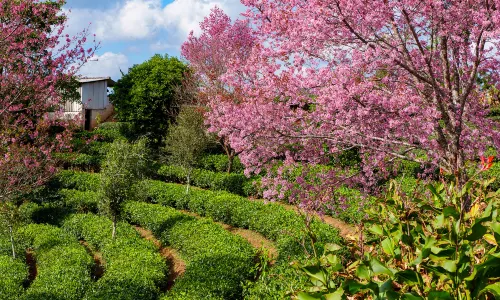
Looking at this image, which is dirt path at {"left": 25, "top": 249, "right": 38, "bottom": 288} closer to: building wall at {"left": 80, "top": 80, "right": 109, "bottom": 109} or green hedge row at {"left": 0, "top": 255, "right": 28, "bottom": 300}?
green hedge row at {"left": 0, "top": 255, "right": 28, "bottom": 300}

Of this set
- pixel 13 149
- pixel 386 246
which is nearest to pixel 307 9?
pixel 386 246

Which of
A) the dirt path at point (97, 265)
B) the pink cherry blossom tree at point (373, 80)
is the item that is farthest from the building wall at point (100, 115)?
the pink cherry blossom tree at point (373, 80)

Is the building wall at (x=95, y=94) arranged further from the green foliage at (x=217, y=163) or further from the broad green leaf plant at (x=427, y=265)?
the broad green leaf plant at (x=427, y=265)

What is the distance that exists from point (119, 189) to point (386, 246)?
13.4 m

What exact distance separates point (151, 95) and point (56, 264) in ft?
52.5

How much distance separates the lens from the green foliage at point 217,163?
21212mm

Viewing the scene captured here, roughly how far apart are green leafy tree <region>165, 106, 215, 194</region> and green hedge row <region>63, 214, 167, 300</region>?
13.1ft

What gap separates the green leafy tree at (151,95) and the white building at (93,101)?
8.82 meters

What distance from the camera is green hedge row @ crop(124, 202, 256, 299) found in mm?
8633

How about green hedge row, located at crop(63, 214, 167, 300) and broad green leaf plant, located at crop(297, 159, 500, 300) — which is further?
green hedge row, located at crop(63, 214, 167, 300)

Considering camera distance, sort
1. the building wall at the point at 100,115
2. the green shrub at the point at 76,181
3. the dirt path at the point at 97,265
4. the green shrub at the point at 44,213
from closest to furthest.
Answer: the dirt path at the point at 97,265, the green shrub at the point at 44,213, the green shrub at the point at 76,181, the building wall at the point at 100,115

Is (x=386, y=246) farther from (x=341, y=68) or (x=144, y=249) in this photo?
(x=144, y=249)

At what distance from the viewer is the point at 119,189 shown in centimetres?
A: 1448

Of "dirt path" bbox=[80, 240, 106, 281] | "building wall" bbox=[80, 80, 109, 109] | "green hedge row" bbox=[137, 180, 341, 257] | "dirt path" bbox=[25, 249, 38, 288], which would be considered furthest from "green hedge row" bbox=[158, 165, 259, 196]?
"building wall" bbox=[80, 80, 109, 109]
